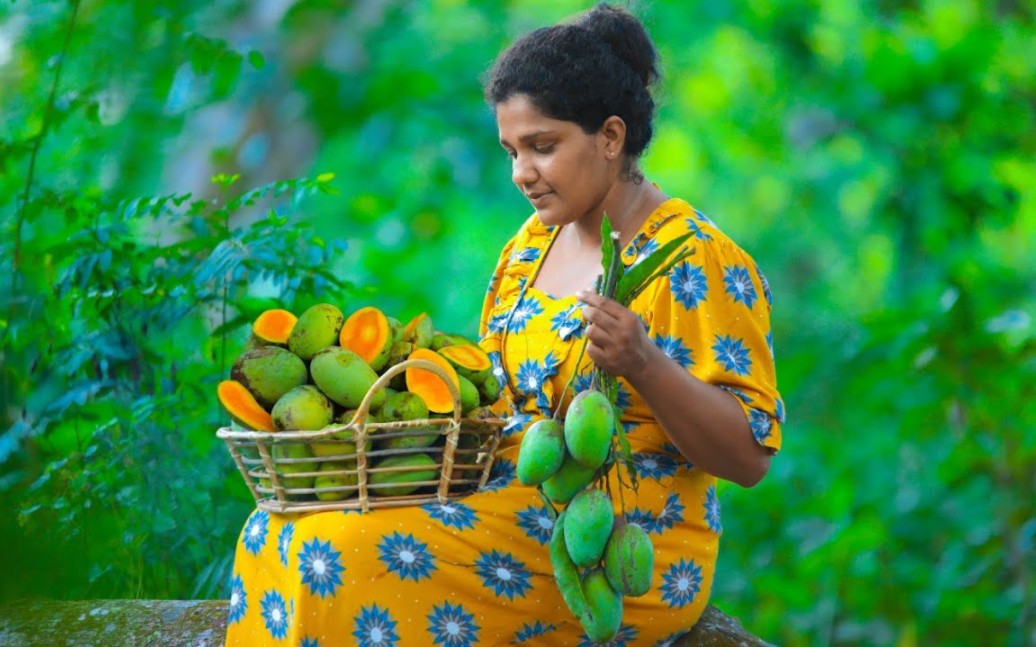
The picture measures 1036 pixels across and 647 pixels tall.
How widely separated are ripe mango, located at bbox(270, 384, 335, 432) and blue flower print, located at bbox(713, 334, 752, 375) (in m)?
0.60

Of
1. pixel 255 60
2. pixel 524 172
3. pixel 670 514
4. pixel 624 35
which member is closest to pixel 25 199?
pixel 255 60

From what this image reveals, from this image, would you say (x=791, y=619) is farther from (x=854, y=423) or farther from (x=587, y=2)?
(x=587, y=2)

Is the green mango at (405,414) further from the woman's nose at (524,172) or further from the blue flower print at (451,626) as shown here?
the woman's nose at (524,172)

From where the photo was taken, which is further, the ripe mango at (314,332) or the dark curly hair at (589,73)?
the dark curly hair at (589,73)

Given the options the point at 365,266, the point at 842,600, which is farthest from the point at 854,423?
the point at 365,266

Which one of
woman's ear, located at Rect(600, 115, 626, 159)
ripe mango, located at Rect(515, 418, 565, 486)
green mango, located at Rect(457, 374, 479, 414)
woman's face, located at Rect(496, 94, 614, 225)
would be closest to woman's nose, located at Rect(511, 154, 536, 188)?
woman's face, located at Rect(496, 94, 614, 225)

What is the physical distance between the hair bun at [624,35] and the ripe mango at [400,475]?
783mm

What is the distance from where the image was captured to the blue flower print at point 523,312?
2.14 meters

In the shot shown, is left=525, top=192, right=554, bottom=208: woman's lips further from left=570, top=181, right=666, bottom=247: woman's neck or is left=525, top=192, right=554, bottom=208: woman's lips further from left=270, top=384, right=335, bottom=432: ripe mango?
left=270, top=384, right=335, bottom=432: ripe mango

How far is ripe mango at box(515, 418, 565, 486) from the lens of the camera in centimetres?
154

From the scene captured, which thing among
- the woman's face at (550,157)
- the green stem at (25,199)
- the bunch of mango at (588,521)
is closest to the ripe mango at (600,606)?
the bunch of mango at (588,521)

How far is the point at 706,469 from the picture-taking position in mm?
1890

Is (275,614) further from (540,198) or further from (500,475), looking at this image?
(540,198)

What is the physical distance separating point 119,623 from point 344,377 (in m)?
0.95
